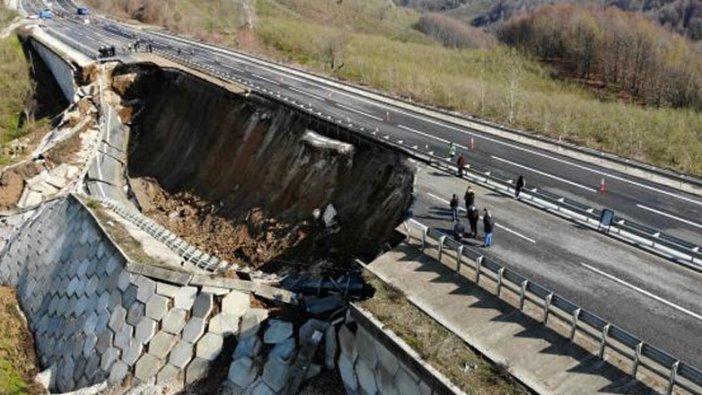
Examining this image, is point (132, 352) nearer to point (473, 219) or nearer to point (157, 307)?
point (157, 307)

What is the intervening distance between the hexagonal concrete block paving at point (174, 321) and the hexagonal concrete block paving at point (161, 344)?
181mm

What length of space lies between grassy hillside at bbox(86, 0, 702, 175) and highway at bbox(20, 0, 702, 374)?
23.6 feet

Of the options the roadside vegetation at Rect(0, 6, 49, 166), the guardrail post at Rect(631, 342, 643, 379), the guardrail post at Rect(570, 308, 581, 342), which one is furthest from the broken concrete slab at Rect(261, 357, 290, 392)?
the roadside vegetation at Rect(0, 6, 49, 166)

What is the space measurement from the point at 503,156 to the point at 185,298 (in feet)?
63.1

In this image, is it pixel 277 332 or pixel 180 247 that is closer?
pixel 277 332

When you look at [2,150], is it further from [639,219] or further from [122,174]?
[639,219]

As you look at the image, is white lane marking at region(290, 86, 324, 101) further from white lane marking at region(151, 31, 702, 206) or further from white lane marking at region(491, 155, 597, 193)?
white lane marking at region(491, 155, 597, 193)

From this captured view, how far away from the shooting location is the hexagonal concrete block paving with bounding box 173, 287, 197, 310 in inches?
806

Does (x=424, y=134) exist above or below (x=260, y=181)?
above

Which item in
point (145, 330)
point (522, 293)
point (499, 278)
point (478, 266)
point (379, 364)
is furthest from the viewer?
point (145, 330)

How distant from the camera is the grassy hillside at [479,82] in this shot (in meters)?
39.3

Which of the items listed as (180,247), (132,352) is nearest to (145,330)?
(132,352)

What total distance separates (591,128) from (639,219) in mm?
21073

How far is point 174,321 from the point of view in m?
20.3
